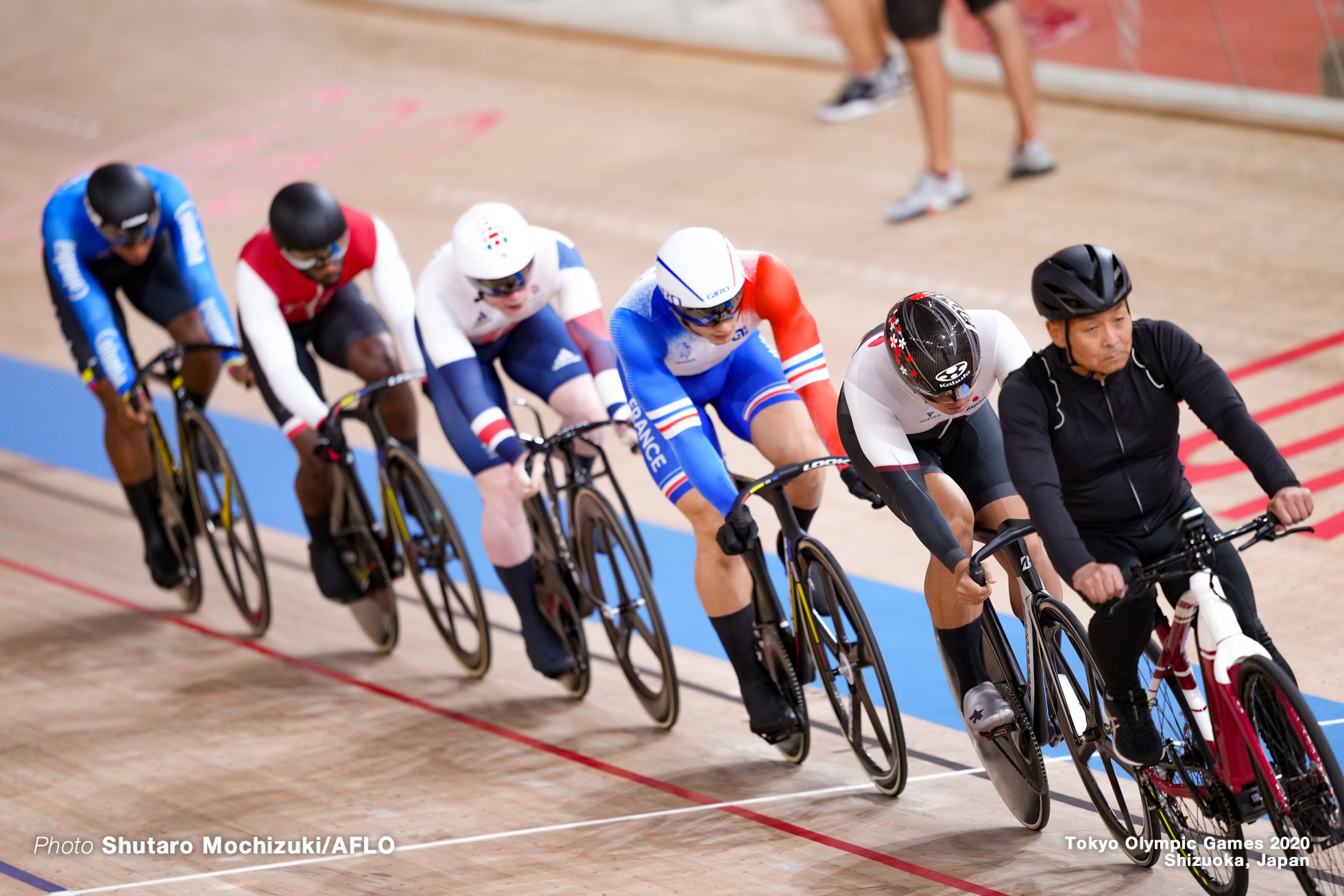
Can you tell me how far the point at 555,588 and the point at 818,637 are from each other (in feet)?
3.74

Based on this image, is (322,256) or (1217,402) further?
(322,256)

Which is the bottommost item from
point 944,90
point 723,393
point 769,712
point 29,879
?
point 944,90

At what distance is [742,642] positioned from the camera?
3939 millimetres

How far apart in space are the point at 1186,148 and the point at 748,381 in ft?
15.8

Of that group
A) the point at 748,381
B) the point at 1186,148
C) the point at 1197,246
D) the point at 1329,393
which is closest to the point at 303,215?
the point at 748,381

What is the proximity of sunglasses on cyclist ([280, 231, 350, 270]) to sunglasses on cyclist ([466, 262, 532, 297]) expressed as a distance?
631mm

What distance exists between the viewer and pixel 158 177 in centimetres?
548

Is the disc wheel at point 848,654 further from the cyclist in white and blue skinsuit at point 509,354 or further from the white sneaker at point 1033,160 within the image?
the white sneaker at point 1033,160

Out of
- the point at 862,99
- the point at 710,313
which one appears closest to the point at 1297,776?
the point at 710,313

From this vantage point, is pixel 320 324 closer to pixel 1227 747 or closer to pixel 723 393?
pixel 723 393

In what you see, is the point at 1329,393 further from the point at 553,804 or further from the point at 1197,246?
the point at 553,804

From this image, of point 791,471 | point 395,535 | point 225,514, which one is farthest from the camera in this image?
point 225,514

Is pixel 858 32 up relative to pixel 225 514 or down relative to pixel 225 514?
down

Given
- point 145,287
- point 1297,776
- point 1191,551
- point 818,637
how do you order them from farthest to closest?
point 145,287, point 818,637, point 1191,551, point 1297,776
